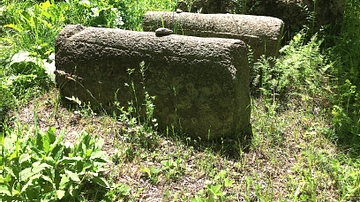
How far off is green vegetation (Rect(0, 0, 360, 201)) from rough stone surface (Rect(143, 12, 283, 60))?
0.72 ft

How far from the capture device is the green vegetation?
2525mm

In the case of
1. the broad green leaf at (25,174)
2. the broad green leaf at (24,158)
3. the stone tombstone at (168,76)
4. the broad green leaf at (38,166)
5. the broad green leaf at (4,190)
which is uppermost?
the stone tombstone at (168,76)

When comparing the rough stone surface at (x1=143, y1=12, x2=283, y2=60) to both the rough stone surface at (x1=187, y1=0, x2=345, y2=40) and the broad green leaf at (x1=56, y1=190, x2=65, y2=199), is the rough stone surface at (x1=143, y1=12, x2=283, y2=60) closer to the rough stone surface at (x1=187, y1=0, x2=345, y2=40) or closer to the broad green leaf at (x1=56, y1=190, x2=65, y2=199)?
the rough stone surface at (x1=187, y1=0, x2=345, y2=40)

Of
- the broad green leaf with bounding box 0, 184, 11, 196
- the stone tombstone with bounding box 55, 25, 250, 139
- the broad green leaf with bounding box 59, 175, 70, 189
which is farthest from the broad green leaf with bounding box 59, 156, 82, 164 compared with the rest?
the stone tombstone with bounding box 55, 25, 250, 139

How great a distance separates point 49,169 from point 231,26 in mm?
2671

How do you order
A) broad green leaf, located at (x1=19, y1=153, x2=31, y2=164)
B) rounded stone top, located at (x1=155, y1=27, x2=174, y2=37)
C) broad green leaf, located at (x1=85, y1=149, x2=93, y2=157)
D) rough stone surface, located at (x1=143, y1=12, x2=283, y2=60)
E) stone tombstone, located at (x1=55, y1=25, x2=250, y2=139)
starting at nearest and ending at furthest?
broad green leaf, located at (x1=19, y1=153, x2=31, y2=164) → broad green leaf, located at (x1=85, y1=149, x2=93, y2=157) → stone tombstone, located at (x1=55, y1=25, x2=250, y2=139) → rounded stone top, located at (x1=155, y1=27, x2=174, y2=37) → rough stone surface, located at (x1=143, y1=12, x2=283, y2=60)

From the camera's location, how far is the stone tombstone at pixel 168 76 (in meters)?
3.06

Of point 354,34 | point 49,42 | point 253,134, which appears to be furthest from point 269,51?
point 49,42

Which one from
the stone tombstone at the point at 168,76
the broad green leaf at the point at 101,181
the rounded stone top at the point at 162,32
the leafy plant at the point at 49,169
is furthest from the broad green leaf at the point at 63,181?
the rounded stone top at the point at 162,32

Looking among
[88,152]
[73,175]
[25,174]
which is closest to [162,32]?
[88,152]

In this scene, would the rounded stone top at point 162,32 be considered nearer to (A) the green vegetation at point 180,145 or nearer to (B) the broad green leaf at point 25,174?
(A) the green vegetation at point 180,145

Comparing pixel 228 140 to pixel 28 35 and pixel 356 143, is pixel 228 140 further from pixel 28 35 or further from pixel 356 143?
pixel 28 35

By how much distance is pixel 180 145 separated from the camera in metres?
3.15

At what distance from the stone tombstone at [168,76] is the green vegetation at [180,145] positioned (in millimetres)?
152
